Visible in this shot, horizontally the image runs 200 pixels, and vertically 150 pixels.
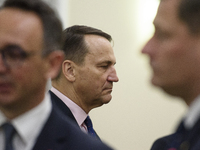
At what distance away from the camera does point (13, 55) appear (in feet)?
4.39

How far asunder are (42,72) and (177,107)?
3356 mm

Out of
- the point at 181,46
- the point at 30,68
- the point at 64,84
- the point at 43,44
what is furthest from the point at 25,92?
the point at 64,84

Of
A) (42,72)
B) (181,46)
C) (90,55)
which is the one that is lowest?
(90,55)

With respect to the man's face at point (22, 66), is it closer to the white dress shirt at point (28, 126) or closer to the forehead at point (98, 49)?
the white dress shirt at point (28, 126)

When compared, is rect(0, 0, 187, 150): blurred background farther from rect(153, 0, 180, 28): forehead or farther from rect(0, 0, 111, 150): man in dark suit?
rect(153, 0, 180, 28): forehead

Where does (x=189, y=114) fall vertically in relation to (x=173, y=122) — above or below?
above

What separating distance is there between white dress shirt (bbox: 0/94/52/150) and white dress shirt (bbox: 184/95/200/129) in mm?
541

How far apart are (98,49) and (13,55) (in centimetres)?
137

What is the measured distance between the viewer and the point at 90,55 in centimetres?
263

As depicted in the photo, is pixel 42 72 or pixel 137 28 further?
pixel 137 28

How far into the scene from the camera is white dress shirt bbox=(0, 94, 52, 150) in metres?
1.36

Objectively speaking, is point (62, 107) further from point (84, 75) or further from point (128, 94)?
point (128, 94)

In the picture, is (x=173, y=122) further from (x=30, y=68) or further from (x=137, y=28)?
(x=30, y=68)

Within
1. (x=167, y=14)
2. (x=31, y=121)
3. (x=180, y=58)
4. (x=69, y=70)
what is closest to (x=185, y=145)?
(x=180, y=58)
